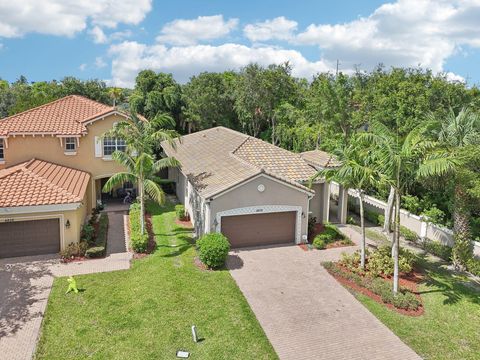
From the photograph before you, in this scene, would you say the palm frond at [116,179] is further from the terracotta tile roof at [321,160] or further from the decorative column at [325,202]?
the terracotta tile roof at [321,160]

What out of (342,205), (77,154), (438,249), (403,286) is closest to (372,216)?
(342,205)

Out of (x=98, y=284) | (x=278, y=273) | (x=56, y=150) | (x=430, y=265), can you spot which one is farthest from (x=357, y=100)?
(x=98, y=284)

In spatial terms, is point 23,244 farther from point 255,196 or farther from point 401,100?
point 401,100

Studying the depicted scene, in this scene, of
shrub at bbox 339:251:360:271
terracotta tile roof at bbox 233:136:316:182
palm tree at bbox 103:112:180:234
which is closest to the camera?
shrub at bbox 339:251:360:271

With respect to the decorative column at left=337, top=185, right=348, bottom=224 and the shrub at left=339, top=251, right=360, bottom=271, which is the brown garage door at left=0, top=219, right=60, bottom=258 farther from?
the decorative column at left=337, top=185, right=348, bottom=224

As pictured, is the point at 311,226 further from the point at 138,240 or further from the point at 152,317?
the point at 152,317

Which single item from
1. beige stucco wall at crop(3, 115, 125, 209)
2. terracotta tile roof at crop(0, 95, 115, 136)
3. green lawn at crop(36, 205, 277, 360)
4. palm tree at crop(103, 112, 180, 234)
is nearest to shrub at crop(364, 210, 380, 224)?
green lawn at crop(36, 205, 277, 360)

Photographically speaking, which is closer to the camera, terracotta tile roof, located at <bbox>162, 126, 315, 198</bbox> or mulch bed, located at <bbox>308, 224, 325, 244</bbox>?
terracotta tile roof, located at <bbox>162, 126, 315, 198</bbox>

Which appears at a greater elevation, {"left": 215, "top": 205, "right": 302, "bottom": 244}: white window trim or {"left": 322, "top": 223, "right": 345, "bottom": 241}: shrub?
{"left": 215, "top": 205, "right": 302, "bottom": 244}: white window trim
